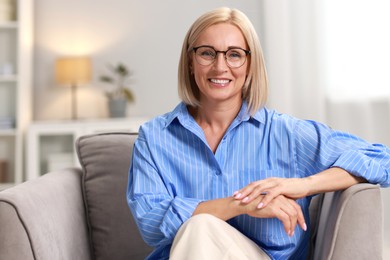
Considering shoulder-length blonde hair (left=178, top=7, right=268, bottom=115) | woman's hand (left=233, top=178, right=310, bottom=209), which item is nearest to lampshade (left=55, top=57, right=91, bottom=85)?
shoulder-length blonde hair (left=178, top=7, right=268, bottom=115)

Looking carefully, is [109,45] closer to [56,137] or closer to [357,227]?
[56,137]

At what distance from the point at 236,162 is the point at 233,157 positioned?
0.06 ft

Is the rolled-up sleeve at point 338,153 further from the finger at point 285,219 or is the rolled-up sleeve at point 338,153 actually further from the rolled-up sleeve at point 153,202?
the rolled-up sleeve at point 153,202

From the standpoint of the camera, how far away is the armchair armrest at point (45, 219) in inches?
60.1

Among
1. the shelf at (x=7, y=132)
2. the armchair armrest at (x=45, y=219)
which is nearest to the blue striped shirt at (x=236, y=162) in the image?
the armchair armrest at (x=45, y=219)

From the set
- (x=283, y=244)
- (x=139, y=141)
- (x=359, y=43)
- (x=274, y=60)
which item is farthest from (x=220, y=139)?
(x=274, y=60)

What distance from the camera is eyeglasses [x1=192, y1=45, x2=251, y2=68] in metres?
1.79

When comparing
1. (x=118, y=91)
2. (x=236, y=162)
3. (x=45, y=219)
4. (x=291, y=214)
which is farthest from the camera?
(x=118, y=91)

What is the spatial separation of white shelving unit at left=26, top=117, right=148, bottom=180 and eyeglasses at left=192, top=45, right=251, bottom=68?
9.37ft

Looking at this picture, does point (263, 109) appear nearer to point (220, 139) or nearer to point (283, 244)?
point (220, 139)

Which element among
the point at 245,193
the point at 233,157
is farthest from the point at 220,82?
the point at 245,193

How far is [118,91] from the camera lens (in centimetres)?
504

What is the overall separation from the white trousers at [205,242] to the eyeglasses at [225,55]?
52cm

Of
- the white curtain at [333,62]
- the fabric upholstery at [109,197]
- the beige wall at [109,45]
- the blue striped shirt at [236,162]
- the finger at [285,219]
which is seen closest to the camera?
the finger at [285,219]
